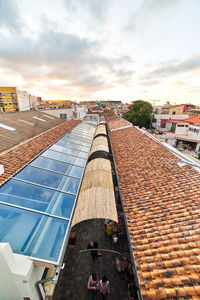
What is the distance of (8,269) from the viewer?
11.2ft

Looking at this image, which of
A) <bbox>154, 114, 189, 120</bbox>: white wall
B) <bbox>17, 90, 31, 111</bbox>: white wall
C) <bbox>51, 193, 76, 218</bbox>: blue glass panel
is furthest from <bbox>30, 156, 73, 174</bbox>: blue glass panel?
<bbox>17, 90, 31, 111</bbox>: white wall

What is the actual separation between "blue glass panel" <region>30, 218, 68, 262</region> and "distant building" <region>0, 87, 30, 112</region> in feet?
229

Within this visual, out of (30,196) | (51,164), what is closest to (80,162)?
(51,164)

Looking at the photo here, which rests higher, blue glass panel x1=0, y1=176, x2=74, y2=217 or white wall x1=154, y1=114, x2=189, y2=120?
white wall x1=154, y1=114, x2=189, y2=120

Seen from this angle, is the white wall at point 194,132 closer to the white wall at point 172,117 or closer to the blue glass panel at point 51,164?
the white wall at point 172,117

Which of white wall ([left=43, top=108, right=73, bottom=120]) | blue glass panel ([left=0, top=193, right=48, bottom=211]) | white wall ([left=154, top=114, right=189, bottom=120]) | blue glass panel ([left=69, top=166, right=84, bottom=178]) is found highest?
white wall ([left=43, top=108, right=73, bottom=120])

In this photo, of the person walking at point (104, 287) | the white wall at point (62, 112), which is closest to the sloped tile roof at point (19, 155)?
the person walking at point (104, 287)

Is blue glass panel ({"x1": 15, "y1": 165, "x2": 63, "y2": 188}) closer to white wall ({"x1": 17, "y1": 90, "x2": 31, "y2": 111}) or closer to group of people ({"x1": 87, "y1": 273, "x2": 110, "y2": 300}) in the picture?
group of people ({"x1": 87, "y1": 273, "x2": 110, "y2": 300})

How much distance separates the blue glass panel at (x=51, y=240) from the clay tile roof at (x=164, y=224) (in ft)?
8.56

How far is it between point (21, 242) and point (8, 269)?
0.63 meters

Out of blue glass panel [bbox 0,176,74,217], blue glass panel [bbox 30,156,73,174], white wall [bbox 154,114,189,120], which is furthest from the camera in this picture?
white wall [bbox 154,114,189,120]

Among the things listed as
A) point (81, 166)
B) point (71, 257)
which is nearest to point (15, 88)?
point (81, 166)

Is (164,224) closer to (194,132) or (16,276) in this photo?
(16,276)

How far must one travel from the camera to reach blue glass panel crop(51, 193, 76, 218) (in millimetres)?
5355
